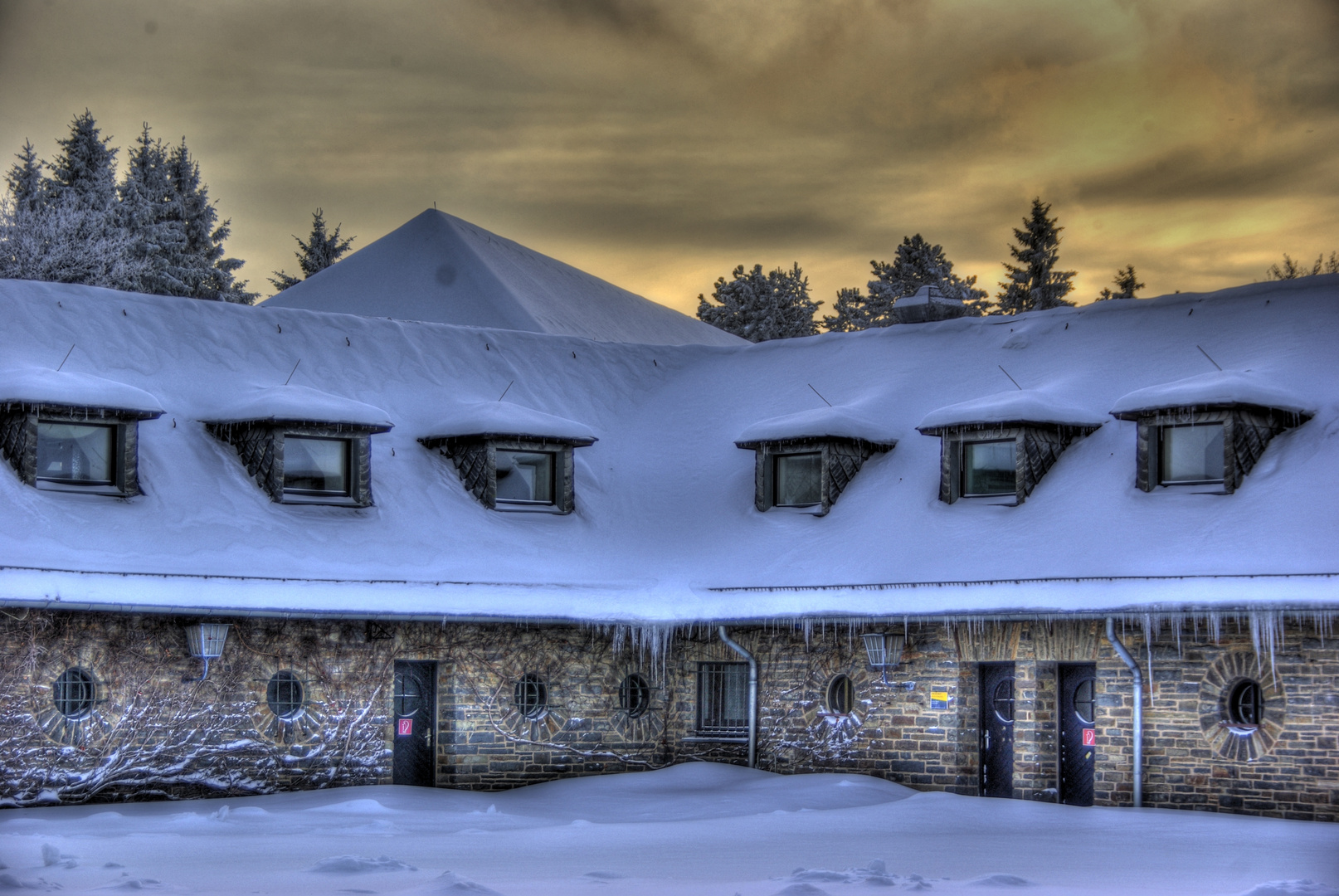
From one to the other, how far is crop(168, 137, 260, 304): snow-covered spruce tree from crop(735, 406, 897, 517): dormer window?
2212 cm

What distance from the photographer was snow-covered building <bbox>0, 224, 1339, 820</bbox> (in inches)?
577

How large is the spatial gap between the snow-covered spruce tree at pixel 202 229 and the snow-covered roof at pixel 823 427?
22.1 metres

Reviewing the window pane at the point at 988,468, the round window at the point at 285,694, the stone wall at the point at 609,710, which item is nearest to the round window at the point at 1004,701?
the stone wall at the point at 609,710

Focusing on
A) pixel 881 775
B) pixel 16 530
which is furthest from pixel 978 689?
pixel 16 530

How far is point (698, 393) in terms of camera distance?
2152cm

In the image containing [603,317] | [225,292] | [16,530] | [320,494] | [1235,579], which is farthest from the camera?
[225,292]

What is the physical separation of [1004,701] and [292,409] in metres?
8.07

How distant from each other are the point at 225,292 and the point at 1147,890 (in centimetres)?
3110

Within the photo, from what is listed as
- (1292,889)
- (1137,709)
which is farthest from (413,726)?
(1292,889)

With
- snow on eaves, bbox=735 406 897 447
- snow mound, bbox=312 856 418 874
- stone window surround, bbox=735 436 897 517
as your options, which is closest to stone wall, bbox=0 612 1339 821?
stone window surround, bbox=735 436 897 517

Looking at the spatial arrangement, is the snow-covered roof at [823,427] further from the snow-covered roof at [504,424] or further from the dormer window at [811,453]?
the snow-covered roof at [504,424]

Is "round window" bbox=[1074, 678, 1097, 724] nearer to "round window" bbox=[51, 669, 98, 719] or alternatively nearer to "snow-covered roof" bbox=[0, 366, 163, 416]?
"round window" bbox=[51, 669, 98, 719]

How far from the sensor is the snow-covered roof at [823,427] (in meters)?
18.2

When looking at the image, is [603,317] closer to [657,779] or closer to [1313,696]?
[657,779]
